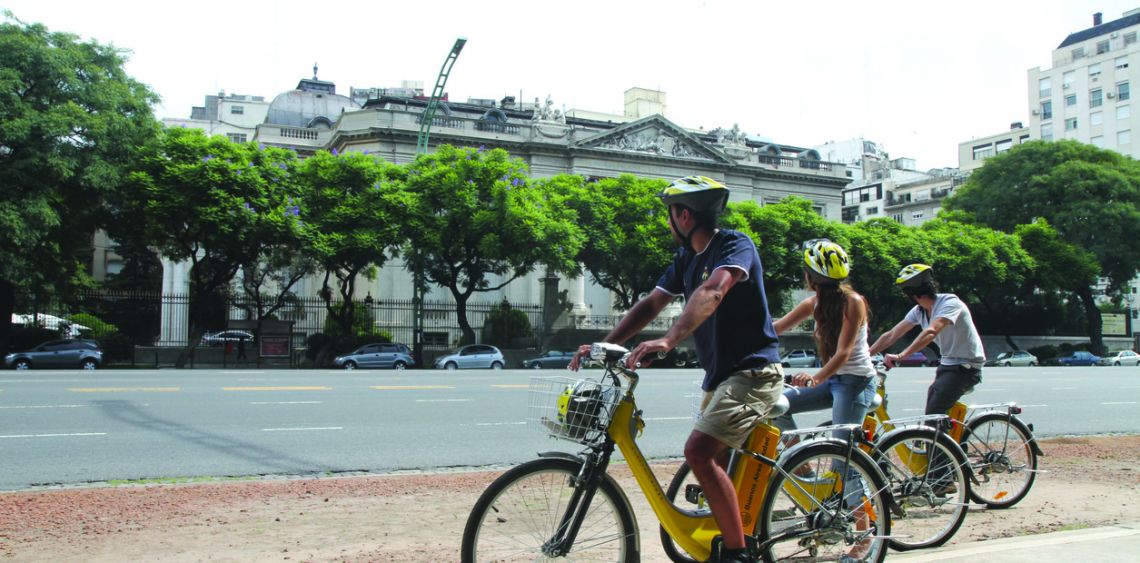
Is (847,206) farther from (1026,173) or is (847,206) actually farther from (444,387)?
(444,387)

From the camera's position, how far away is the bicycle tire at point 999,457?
6.34 meters

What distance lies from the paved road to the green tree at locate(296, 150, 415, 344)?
15694 mm

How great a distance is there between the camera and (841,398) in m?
5.36

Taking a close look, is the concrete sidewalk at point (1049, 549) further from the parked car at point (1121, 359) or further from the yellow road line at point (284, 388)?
the parked car at point (1121, 359)

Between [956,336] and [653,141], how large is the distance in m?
54.9

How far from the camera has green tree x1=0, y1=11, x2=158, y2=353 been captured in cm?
2764

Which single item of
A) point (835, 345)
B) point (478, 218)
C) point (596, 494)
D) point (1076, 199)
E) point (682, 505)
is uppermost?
point (1076, 199)

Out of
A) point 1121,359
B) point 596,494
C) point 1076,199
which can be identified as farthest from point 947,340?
point 1076,199

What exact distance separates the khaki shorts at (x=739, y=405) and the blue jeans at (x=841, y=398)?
127 cm

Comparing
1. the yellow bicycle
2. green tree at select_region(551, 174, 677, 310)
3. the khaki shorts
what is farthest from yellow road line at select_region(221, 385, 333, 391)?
green tree at select_region(551, 174, 677, 310)

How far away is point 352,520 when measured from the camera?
5.86 metres

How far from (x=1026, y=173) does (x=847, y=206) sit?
143ft

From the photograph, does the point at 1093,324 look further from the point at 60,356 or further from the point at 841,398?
the point at 841,398

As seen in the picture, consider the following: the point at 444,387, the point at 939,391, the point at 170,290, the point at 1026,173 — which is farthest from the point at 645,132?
the point at 939,391
